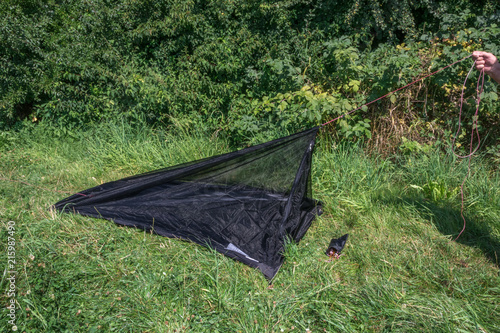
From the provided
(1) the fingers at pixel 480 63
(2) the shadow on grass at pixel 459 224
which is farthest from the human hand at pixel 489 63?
(2) the shadow on grass at pixel 459 224

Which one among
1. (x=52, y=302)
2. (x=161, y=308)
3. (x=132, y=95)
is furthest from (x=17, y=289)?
(x=132, y=95)

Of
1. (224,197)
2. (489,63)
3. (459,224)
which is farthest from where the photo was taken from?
(224,197)

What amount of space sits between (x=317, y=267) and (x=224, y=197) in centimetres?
103

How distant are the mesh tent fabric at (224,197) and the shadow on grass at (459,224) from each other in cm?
90

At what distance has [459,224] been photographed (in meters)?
2.98

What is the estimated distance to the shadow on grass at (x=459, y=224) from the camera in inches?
107

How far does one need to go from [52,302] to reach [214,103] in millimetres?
3219

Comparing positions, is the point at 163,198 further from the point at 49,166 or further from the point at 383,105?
the point at 383,105

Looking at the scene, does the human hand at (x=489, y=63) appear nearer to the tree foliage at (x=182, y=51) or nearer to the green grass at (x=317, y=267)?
the green grass at (x=317, y=267)

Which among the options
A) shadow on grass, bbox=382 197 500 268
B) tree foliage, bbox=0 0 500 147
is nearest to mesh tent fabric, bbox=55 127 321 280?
shadow on grass, bbox=382 197 500 268

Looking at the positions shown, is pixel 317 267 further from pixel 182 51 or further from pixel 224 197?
pixel 182 51

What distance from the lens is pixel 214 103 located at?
4.88 metres

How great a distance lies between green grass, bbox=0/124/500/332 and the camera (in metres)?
2.08

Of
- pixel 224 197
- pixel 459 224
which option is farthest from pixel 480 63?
pixel 224 197
